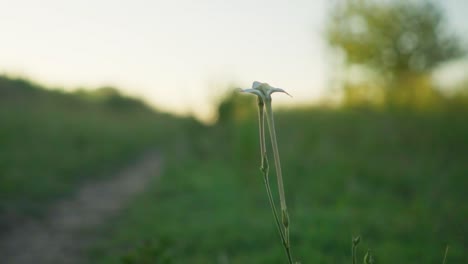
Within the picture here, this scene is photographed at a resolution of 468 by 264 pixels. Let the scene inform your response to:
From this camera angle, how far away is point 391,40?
72.6ft

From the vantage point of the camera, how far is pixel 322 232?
4270 mm

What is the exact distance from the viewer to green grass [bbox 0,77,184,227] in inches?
229

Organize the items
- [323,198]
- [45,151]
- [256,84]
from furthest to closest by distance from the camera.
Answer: [45,151]
[323,198]
[256,84]

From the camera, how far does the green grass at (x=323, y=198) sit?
159 inches

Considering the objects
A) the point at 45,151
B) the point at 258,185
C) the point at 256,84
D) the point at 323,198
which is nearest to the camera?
the point at 256,84

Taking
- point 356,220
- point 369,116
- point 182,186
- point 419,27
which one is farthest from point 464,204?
point 419,27

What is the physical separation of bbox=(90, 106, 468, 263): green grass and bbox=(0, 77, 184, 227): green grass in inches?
53.9

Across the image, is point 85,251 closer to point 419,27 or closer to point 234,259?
point 234,259

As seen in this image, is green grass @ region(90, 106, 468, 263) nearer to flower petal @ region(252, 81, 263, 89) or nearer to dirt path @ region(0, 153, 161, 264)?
dirt path @ region(0, 153, 161, 264)

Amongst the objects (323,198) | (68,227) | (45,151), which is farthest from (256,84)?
(45,151)

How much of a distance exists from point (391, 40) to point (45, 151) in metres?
19.4

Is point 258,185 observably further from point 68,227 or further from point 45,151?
point 45,151

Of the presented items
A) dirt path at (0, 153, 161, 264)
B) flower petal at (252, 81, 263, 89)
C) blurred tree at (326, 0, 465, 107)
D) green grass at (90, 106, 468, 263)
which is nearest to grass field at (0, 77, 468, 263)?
green grass at (90, 106, 468, 263)

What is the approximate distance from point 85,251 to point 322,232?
2.49 m
